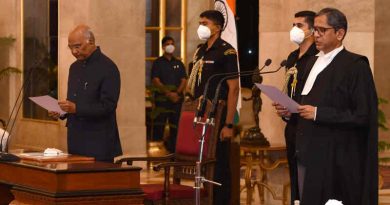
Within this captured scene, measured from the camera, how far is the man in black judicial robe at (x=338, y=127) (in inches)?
273

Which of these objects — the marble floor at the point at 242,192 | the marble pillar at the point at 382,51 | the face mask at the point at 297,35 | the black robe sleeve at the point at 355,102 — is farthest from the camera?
the marble pillar at the point at 382,51

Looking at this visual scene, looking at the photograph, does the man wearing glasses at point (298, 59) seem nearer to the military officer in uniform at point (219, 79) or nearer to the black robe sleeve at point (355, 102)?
the military officer in uniform at point (219, 79)

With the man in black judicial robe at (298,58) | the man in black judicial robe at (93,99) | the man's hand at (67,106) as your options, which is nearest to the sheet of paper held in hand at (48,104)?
the man in black judicial robe at (93,99)

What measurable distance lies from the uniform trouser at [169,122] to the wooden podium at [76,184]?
885cm

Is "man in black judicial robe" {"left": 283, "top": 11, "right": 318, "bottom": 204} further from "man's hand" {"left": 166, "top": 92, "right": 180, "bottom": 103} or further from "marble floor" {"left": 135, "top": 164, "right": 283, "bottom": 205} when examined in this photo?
"man's hand" {"left": 166, "top": 92, "right": 180, "bottom": 103}

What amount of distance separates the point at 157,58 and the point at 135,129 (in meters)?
2.88

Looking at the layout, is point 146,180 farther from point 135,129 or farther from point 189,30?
point 189,30

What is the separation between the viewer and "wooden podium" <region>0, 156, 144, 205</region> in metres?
6.92

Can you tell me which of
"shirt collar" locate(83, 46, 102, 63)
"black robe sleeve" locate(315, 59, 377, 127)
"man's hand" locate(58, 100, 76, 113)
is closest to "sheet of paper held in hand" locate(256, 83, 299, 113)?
"black robe sleeve" locate(315, 59, 377, 127)

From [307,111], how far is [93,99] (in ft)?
7.17

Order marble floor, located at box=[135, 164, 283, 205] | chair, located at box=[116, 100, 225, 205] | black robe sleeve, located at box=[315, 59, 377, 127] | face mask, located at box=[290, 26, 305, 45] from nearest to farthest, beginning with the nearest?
1. black robe sleeve, located at box=[315, 59, 377, 127]
2. chair, located at box=[116, 100, 225, 205]
3. face mask, located at box=[290, 26, 305, 45]
4. marble floor, located at box=[135, 164, 283, 205]

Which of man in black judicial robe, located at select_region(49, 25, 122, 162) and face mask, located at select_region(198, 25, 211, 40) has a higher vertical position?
face mask, located at select_region(198, 25, 211, 40)

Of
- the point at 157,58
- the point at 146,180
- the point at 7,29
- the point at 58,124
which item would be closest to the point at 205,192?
the point at 146,180

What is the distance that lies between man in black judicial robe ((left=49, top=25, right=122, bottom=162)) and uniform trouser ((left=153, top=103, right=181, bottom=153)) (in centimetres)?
756
